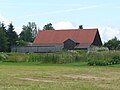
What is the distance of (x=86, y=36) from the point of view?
85.1m

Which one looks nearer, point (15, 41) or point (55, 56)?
point (55, 56)

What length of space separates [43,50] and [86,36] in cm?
1417

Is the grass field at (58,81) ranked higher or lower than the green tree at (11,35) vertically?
lower

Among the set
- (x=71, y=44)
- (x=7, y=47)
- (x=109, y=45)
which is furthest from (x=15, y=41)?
(x=109, y=45)

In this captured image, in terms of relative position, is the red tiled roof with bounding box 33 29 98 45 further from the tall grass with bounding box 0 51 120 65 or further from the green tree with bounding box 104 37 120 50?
the tall grass with bounding box 0 51 120 65

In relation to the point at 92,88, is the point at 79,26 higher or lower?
higher

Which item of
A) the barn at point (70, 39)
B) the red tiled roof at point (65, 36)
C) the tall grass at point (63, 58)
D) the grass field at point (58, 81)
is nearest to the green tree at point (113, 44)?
the barn at point (70, 39)

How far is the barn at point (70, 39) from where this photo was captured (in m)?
82.4

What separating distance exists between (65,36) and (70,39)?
4.56 metres

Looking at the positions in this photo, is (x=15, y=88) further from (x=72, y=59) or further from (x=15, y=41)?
(x=15, y=41)

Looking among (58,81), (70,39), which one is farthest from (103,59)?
(70,39)

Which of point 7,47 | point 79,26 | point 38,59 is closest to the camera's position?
point 38,59

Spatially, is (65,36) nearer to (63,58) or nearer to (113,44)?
(113,44)

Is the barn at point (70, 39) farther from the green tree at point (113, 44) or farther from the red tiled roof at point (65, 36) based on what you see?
the green tree at point (113, 44)
